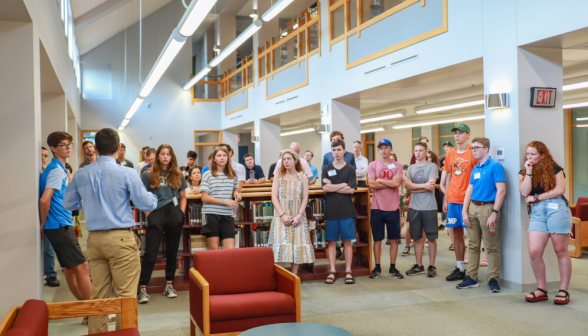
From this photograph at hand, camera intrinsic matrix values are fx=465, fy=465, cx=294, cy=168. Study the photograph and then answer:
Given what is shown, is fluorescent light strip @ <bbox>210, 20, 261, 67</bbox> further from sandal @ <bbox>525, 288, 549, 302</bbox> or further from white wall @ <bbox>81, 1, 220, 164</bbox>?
→ white wall @ <bbox>81, 1, 220, 164</bbox>

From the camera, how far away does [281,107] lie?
12.2m

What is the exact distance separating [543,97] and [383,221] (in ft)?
7.51

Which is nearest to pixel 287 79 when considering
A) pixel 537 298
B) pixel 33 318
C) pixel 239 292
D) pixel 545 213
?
pixel 545 213

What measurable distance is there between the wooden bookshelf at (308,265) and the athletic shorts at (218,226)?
431mm

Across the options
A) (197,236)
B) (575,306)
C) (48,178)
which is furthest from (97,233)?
(575,306)

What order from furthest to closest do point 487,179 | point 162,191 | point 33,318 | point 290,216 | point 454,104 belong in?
point 454,104, point 290,216, point 487,179, point 162,191, point 33,318

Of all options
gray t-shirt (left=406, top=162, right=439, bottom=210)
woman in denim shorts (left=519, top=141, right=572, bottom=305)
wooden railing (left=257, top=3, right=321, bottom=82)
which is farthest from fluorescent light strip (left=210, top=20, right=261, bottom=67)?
woman in denim shorts (left=519, top=141, right=572, bottom=305)

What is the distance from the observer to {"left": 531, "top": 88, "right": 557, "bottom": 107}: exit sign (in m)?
5.07

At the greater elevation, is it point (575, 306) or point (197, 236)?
point (197, 236)

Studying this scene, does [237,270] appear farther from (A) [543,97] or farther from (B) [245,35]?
(B) [245,35]

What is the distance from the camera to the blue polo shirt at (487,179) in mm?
5031

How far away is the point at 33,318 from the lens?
2.23 metres

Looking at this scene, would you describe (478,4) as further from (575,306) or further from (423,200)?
(575,306)

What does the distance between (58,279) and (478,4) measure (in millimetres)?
6305
